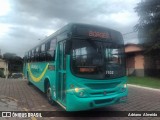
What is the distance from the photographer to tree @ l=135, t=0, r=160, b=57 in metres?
22.0

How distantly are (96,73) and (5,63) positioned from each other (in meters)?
57.1

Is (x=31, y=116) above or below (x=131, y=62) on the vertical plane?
below

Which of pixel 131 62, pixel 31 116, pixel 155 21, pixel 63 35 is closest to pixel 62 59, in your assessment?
pixel 63 35

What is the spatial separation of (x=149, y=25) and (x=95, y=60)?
18.2 meters

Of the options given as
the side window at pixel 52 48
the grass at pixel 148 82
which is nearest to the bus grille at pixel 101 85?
the side window at pixel 52 48

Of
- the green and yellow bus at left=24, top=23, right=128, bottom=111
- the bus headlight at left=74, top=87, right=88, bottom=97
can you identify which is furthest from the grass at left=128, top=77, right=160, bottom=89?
the bus headlight at left=74, top=87, right=88, bottom=97

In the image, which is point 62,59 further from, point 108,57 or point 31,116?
point 31,116

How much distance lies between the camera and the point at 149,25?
23.5m

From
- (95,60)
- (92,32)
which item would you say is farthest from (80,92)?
(92,32)

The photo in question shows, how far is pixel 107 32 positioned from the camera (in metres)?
7.82

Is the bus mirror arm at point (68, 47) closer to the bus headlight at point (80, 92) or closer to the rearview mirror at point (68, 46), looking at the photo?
the rearview mirror at point (68, 46)

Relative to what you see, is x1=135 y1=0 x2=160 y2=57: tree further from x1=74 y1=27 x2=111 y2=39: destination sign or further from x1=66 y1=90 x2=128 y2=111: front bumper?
x1=66 y1=90 x2=128 y2=111: front bumper

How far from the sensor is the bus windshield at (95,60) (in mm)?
6875

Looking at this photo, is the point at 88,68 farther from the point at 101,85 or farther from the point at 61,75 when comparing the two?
the point at 61,75
